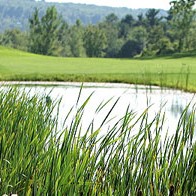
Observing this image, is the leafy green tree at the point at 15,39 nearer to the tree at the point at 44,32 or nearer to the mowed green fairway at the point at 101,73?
the tree at the point at 44,32

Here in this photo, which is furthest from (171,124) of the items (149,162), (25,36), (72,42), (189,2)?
(25,36)

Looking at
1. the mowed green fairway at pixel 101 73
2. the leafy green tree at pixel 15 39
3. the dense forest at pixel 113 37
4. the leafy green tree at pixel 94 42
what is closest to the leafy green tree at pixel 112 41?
the dense forest at pixel 113 37

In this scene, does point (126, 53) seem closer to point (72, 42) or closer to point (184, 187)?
point (72, 42)

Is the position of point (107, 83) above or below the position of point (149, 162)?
below

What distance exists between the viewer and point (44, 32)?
238ft

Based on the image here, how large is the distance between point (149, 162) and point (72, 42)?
88.6 m

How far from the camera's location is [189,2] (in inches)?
1258

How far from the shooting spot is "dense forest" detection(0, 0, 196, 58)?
5688 centimetres

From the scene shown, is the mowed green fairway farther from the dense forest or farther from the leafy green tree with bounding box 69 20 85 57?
the leafy green tree with bounding box 69 20 85 57

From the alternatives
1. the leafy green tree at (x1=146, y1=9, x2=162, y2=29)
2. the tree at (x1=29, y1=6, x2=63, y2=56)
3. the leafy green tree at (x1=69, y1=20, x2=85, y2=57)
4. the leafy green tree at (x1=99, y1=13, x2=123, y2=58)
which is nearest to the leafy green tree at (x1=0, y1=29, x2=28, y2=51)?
the leafy green tree at (x1=69, y1=20, x2=85, y2=57)

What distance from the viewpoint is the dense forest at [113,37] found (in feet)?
187

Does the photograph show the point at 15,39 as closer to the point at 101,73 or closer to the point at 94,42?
the point at 94,42

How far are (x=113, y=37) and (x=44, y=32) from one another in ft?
75.3

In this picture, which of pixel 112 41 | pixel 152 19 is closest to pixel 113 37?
pixel 112 41
